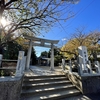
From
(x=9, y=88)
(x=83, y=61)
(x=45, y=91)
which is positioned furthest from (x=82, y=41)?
(x=9, y=88)

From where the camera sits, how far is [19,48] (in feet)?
45.9

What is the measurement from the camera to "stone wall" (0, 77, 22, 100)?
8.77 ft

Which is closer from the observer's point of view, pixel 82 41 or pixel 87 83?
pixel 87 83

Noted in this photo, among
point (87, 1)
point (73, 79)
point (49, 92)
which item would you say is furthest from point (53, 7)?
point (49, 92)

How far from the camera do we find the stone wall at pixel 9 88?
2672 mm

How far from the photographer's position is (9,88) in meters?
2.74

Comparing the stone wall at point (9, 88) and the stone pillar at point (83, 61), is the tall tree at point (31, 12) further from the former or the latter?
the stone wall at point (9, 88)

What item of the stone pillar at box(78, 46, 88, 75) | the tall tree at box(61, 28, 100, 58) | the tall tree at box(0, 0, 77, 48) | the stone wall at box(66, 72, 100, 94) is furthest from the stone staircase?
the tall tree at box(61, 28, 100, 58)

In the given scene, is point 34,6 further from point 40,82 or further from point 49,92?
point 49,92

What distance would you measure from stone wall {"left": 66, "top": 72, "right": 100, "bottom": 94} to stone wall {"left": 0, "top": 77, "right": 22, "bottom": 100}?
9.95ft

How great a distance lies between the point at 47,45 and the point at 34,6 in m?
3.88

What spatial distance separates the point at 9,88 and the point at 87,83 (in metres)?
3.78

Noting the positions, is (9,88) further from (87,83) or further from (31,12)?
(31,12)

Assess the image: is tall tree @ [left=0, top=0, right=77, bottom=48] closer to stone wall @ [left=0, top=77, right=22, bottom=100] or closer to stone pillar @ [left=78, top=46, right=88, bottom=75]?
stone pillar @ [left=78, top=46, right=88, bottom=75]
